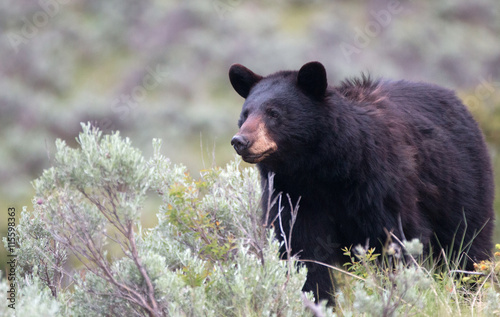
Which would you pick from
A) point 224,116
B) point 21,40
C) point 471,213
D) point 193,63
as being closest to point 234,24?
point 193,63

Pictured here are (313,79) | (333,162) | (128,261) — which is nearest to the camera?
(128,261)

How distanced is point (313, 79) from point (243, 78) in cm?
57

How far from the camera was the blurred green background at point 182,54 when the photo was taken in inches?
852

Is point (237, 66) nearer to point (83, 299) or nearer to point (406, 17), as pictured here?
point (83, 299)

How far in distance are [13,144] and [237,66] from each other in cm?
1875

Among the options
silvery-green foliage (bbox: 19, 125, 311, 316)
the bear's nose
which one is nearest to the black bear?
the bear's nose

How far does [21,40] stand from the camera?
1003 inches

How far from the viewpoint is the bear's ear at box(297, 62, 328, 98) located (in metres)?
4.23

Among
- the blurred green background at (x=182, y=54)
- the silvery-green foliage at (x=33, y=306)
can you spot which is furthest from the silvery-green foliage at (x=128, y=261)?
the blurred green background at (x=182, y=54)

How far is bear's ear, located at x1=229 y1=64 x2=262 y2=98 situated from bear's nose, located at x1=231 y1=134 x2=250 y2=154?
76 centimetres

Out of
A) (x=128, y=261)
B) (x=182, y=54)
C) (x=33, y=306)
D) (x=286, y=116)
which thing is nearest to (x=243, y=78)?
(x=286, y=116)

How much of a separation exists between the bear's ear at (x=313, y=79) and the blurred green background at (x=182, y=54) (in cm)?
1523

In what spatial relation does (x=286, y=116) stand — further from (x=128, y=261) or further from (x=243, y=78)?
(x=128, y=261)

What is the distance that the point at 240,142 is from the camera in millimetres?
3916
